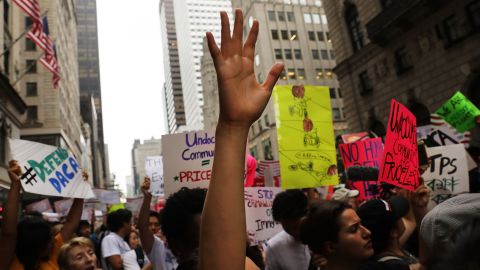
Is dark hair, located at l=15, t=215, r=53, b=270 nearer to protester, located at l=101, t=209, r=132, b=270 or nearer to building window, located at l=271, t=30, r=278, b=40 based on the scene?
protester, located at l=101, t=209, r=132, b=270

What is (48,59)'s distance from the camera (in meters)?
18.3

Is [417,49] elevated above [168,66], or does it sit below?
below

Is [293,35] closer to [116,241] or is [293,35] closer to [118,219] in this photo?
[118,219]

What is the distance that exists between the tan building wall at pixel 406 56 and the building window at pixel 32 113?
1219 inches

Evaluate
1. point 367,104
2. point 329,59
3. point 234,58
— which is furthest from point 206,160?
point 329,59

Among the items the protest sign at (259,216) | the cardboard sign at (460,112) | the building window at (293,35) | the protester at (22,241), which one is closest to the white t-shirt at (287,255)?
the protest sign at (259,216)

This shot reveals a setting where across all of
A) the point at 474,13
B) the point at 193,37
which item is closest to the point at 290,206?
the point at 474,13

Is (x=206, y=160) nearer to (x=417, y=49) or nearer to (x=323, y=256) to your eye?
(x=323, y=256)

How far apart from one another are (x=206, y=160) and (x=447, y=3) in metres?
18.1

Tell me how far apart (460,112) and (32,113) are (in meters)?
41.5

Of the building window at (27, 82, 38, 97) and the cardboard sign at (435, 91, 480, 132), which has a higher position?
the building window at (27, 82, 38, 97)

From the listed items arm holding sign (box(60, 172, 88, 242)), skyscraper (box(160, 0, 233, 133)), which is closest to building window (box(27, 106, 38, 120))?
arm holding sign (box(60, 172, 88, 242))

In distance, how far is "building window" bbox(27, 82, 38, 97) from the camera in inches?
1591

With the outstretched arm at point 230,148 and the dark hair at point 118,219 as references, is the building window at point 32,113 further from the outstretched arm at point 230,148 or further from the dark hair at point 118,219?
the outstretched arm at point 230,148
